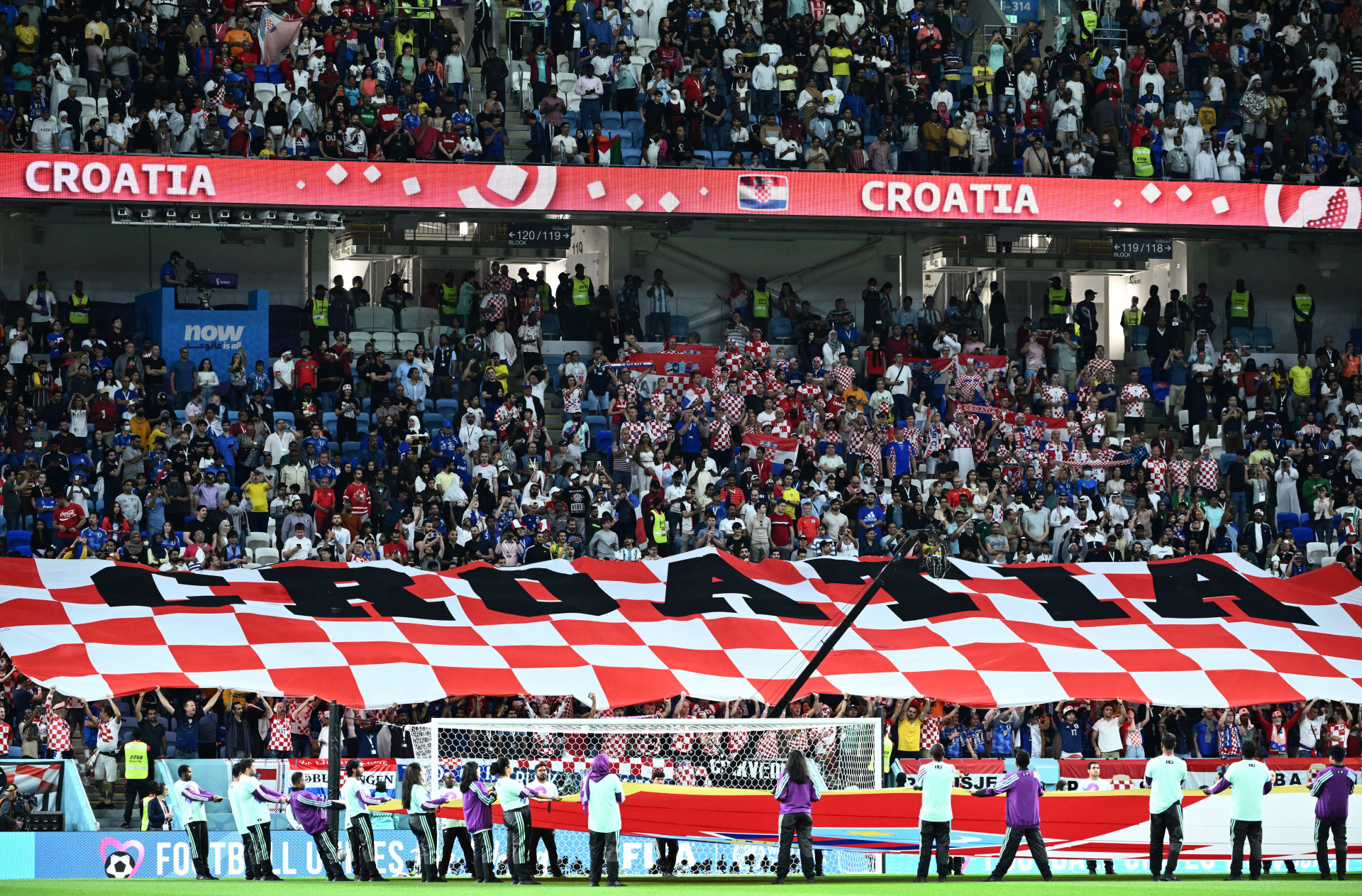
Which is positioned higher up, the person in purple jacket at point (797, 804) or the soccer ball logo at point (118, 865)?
the person in purple jacket at point (797, 804)

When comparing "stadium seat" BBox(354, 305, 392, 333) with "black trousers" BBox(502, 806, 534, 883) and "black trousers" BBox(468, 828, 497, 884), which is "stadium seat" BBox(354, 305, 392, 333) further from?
"black trousers" BBox(502, 806, 534, 883)

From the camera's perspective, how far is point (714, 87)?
32125 millimetres

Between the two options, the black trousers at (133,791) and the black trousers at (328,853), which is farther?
the black trousers at (133,791)

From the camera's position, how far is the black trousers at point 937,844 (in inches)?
696

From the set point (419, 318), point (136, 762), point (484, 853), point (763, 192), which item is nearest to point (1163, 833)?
point (484, 853)

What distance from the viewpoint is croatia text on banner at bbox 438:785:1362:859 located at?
18.4m

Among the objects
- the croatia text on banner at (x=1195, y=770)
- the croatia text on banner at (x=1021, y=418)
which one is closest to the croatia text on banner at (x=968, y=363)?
the croatia text on banner at (x=1021, y=418)

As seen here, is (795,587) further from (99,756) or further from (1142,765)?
(99,756)

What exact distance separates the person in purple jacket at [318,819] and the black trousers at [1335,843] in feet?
29.1

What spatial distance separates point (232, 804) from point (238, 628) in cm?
432

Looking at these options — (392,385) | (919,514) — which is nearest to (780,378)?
(919,514)

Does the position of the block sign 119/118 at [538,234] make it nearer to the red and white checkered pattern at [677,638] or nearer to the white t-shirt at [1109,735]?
the red and white checkered pattern at [677,638]

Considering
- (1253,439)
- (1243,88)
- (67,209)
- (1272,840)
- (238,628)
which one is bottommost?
(1272,840)

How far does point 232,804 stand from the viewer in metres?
18.0
